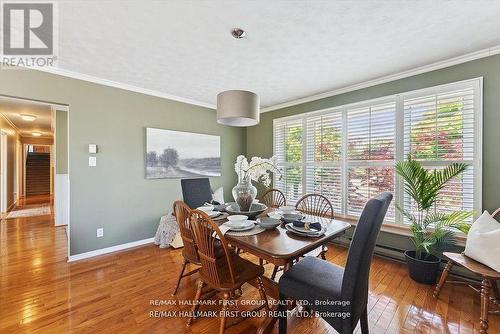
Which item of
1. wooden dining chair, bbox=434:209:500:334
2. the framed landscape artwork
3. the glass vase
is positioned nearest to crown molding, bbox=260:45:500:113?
wooden dining chair, bbox=434:209:500:334

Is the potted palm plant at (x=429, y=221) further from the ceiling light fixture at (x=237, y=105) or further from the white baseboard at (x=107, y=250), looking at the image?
the white baseboard at (x=107, y=250)

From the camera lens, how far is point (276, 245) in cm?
139

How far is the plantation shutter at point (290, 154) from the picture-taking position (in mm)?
3947

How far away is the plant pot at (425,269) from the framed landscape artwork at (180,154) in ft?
11.0

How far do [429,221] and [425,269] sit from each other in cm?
51

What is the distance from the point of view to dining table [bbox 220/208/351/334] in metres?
1.27

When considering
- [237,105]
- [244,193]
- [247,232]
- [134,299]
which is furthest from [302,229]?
[134,299]

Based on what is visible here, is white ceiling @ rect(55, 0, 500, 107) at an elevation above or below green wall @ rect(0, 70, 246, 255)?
above

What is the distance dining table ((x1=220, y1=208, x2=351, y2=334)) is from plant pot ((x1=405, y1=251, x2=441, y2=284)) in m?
1.21

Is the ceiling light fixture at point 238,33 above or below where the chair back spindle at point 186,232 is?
above

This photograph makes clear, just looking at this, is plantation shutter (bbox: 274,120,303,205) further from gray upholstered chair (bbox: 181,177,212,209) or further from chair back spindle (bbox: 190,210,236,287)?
chair back spindle (bbox: 190,210,236,287)

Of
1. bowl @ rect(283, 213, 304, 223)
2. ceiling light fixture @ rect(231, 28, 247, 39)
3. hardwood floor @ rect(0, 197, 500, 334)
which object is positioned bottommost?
hardwood floor @ rect(0, 197, 500, 334)

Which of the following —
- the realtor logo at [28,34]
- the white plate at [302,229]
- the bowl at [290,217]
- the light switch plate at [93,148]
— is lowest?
the white plate at [302,229]

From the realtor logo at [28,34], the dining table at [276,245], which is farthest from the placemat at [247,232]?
the realtor logo at [28,34]
